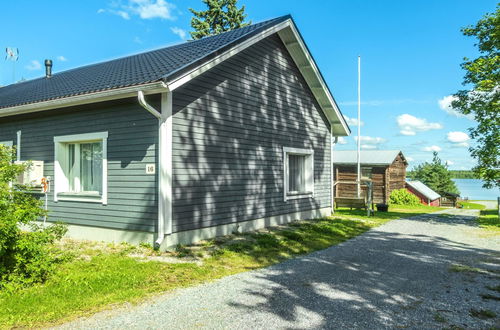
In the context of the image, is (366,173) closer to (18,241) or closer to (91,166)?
(91,166)

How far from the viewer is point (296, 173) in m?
13.0

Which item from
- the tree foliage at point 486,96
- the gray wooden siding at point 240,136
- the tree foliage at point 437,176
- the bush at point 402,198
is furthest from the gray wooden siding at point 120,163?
the tree foliage at point 437,176

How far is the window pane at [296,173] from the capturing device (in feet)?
41.7

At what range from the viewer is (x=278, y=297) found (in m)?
4.95

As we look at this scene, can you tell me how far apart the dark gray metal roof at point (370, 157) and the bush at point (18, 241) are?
27513 millimetres

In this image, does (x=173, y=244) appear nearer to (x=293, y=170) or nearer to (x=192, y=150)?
(x=192, y=150)

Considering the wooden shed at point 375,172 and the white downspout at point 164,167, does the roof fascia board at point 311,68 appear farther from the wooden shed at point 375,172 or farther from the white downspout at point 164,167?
the wooden shed at point 375,172

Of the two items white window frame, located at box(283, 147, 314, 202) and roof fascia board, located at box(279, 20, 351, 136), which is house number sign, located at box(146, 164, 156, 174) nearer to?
white window frame, located at box(283, 147, 314, 202)

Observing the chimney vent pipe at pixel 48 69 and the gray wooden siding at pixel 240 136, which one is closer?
the gray wooden siding at pixel 240 136

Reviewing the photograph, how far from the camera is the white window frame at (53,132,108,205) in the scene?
864cm

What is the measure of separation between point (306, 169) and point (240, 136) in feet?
13.3

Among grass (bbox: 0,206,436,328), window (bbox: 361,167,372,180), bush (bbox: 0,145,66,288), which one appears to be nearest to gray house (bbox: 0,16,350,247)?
grass (bbox: 0,206,436,328)

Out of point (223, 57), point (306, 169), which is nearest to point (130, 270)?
point (223, 57)

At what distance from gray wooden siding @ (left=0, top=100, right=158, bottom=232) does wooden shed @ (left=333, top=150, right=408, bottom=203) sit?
76.4ft
